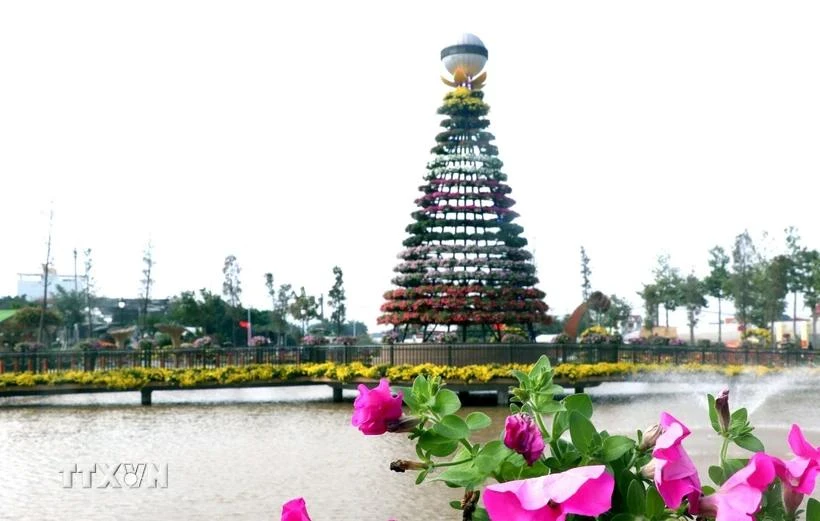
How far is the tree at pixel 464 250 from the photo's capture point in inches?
1050

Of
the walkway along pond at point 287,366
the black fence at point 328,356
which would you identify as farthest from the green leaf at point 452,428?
the black fence at point 328,356

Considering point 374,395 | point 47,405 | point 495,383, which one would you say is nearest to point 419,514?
point 374,395

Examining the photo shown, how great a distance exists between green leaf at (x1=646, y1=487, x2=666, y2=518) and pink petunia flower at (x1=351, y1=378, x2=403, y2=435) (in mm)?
433

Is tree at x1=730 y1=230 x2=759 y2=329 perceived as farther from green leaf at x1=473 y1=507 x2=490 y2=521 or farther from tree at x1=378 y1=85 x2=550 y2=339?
green leaf at x1=473 y1=507 x2=490 y2=521

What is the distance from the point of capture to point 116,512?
1007cm

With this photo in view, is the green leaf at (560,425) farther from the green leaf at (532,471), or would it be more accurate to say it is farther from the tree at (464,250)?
the tree at (464,250)

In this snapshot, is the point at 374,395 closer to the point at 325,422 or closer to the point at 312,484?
the point at 312,484

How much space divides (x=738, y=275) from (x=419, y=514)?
49.6 metres

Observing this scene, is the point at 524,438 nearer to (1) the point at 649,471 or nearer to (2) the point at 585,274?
(1) the point at 649,471

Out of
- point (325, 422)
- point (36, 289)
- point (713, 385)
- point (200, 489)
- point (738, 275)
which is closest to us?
point (200, 489)

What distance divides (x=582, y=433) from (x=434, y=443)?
0.85 feet

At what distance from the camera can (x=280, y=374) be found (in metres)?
25.2

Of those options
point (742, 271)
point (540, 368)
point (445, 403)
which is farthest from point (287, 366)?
point (742, 271)

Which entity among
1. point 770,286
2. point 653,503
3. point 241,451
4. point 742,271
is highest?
point 742,271
